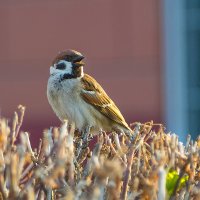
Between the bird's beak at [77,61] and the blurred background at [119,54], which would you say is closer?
the bird's beak at [77,61]

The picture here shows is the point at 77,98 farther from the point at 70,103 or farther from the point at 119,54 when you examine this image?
the point at 119,54

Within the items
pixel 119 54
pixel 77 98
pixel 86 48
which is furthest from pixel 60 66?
pixel 86 48

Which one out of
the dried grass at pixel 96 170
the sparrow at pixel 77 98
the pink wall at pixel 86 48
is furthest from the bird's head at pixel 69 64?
the pink wall at pixel 86 48

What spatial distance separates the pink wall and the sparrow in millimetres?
4012

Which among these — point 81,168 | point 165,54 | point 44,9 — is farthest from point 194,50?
point 81,168

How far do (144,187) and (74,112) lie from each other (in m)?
2.36

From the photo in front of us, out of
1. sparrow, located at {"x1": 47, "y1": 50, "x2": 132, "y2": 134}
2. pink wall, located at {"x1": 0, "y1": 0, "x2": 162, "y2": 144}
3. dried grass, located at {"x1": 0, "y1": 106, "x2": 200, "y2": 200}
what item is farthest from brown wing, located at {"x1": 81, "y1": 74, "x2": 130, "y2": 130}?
pink wall, located at {"x1": 0, "y1": 0, "x2": 162, "y2": 144}

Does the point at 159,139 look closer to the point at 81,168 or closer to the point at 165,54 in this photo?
the point at 81,168

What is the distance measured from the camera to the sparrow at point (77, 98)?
4.30 meters

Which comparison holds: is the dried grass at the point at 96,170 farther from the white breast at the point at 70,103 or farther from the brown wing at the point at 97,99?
the brown wing at the point at 97,99

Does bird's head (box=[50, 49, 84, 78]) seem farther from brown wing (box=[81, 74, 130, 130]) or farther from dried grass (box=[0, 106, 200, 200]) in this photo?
dried grass (box=[0, 106, 200, 200])

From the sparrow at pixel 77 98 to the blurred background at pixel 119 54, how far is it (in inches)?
159

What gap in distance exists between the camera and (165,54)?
8.71 metres

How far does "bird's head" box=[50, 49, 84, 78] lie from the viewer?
4340mm
